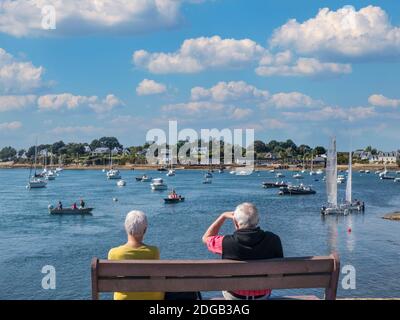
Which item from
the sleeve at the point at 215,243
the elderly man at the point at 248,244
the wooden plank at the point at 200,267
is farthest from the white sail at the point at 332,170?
the wooden plank at the point at 200,267

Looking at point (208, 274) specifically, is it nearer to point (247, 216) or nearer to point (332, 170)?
point (247, 216)

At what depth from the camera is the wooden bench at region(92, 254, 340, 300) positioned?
198 inches

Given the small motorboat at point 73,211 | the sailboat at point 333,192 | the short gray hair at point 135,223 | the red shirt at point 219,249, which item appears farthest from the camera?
the small motorboat at point 73,211

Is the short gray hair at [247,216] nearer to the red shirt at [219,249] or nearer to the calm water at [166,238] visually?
the red shirt at [219,249]

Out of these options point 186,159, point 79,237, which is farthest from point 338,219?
point 186,159

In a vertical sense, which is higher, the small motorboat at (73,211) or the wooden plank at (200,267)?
the wooden plank at (200,267)

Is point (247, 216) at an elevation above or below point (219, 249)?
above

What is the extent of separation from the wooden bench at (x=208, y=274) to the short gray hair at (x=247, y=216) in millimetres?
374

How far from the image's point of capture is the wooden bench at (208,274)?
504 cm

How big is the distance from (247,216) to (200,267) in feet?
2.13

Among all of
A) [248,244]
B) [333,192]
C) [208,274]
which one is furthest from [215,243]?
[333,192]

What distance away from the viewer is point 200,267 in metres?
5.05

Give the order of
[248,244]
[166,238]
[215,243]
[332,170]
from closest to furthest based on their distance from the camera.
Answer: [248,244] < [215,243] < [166,238] < [332,170]
